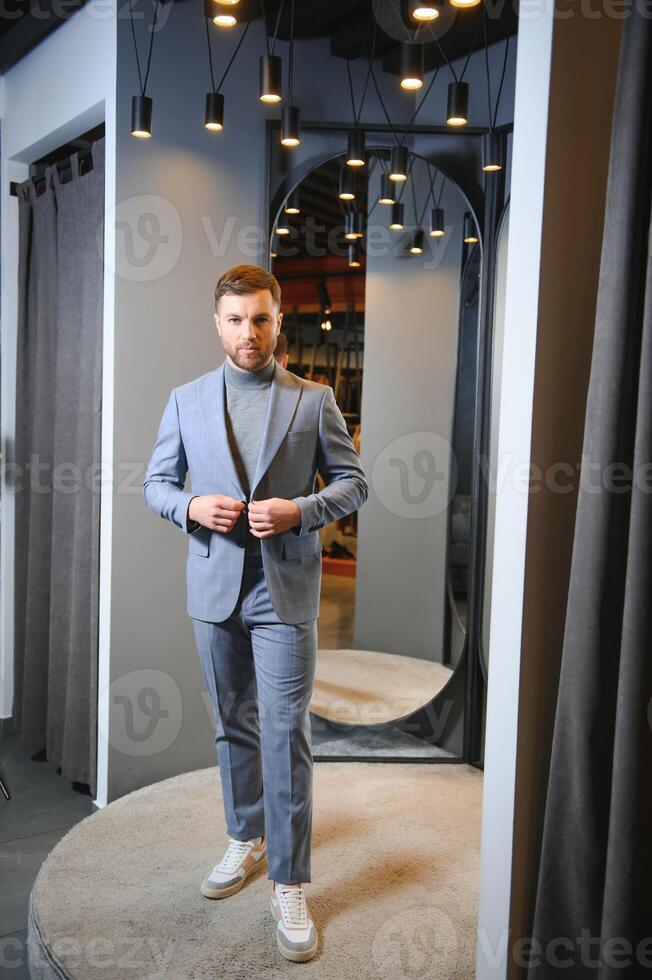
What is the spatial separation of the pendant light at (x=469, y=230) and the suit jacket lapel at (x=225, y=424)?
3.85 feet

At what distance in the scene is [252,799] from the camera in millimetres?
2234

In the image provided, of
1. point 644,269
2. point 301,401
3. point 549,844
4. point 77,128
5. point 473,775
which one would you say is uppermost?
point 77,128

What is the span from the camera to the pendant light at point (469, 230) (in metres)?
2.92

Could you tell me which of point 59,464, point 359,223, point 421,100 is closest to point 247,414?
point 359,223

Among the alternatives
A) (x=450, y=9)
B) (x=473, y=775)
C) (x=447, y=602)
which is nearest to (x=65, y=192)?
(x=450, y=9)

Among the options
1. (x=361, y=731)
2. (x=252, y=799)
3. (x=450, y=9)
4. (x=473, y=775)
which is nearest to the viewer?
(x=252, y=799)

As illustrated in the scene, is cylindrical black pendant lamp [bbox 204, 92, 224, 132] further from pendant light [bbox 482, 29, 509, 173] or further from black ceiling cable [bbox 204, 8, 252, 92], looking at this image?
pendant light [bbox 482, 29, 509, 173]

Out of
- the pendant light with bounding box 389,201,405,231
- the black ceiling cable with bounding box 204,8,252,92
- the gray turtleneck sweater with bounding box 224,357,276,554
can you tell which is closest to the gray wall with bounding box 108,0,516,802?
the black ceiling cable with bounding box 204,8,252,92

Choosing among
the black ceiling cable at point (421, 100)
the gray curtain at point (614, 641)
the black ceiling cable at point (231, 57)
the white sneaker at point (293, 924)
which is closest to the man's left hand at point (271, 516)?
the gray curtain at point (614, 641)

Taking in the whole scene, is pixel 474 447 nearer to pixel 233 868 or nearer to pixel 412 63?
pixel 412 63

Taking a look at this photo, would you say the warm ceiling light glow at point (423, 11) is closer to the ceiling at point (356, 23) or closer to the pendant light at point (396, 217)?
the ceiling at point (356, 23)

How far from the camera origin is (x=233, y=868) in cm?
Answer: 218

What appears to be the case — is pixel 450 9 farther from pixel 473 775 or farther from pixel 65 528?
pixel 473 775

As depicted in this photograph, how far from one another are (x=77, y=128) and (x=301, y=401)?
1792 millimetres
